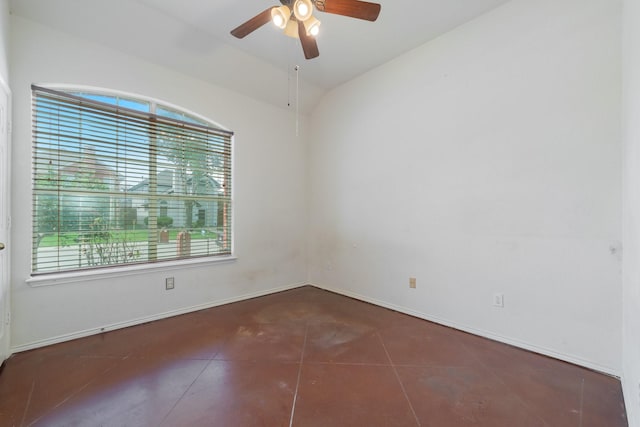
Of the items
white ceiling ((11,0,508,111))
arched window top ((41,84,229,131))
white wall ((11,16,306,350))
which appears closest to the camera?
white wall ((11,16,306,350))

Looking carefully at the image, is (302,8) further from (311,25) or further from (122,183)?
(122,183)

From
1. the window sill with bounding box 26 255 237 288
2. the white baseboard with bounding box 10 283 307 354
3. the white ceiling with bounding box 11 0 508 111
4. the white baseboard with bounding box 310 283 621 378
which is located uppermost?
the white ceiling with bounding box 11 0 508 111

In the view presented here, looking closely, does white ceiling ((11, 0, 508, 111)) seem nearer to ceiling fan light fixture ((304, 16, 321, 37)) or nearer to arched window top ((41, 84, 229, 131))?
arched window top ((41, 84, 229, 131))

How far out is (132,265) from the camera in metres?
2.74

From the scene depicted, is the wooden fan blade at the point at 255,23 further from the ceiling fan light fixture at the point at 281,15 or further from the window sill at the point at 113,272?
the window sill at the point at 113,272

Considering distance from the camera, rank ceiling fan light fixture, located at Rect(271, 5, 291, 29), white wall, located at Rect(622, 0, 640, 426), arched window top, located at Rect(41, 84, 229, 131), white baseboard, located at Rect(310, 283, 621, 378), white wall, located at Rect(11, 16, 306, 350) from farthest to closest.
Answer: arched window top, located at Rect(41, 84, 229, 131), white wall, located at Rect(11, 16, 306, 350), white baseboard, located at Rect(310, 283, 621, 378), ceiling fan light fixture, located at Rect(271, 5, 291, 29), white wall, located at Rect(622, 0, 640, 426)

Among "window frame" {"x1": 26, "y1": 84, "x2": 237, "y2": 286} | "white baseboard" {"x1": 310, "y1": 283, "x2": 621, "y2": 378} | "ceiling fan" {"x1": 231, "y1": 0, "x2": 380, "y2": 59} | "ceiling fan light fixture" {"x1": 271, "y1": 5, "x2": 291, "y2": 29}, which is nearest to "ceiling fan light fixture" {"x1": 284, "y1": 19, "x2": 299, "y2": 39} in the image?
"ceiling fan" {"x1": 231, "y1": 0, "x2": 380, "y2": 59}

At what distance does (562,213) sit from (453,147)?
3.32ft

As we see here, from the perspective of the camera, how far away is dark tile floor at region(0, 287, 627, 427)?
150 centimetres

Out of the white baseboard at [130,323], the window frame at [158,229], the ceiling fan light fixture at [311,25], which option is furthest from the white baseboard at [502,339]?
the ceiling fan light fixture at [311,25]

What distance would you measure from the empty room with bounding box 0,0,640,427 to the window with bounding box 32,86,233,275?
19 millimetres

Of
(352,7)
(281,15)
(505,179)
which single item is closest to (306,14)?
(281,15)

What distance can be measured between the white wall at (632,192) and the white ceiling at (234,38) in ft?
3.93

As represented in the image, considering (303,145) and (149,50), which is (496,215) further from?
(149,50)
